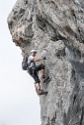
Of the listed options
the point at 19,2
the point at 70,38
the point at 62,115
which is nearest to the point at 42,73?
the point at 62,115

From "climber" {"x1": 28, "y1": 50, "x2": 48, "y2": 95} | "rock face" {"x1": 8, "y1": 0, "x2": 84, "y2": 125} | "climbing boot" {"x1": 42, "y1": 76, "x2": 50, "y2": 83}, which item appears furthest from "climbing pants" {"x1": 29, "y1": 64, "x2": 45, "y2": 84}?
"rock face" {"x1": 8, "y1": 0, "x2": 84, "y2": 125}

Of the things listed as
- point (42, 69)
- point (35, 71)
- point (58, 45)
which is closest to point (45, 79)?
point (42, 69)

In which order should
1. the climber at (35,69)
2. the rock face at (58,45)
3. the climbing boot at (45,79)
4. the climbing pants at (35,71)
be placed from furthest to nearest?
the climbing boot at (45,79)
the climbing pants at (35,71)
the climber at (35,69)
the rock face at (58,45)

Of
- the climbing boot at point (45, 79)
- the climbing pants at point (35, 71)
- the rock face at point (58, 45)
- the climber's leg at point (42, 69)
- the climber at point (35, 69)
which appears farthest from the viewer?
the climbing boot at point (45, 79)

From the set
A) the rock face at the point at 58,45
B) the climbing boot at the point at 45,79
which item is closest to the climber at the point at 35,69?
the climbing boot at the point at 45,79

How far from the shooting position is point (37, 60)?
34.1 m

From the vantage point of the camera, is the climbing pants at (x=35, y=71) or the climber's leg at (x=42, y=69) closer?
the climbing pants at (x=35, y=71)

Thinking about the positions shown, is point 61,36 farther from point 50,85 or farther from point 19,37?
point 19,37

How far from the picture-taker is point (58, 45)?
3481 centimetres

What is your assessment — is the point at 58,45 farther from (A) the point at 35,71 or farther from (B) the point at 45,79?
(B) the point at 45,79

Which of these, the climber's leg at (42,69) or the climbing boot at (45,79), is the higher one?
the climber's leg at (42,69)

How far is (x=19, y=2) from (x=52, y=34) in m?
20.7

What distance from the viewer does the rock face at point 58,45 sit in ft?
68.7

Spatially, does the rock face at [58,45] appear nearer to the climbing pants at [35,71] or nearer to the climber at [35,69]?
the climber at [35,69]
